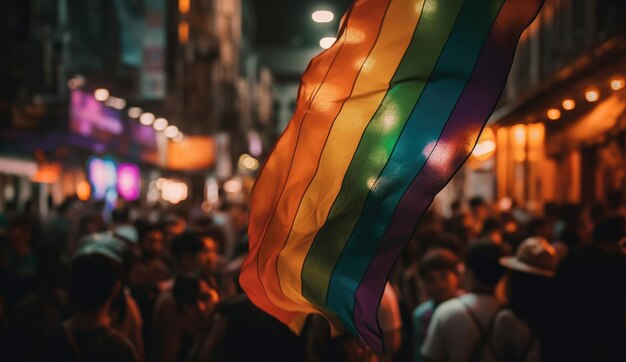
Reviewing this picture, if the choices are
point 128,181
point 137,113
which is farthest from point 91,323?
point 128,181

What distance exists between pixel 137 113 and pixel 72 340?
27.3 metres

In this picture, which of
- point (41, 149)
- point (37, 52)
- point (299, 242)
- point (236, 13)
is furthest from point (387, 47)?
point (236, 13)

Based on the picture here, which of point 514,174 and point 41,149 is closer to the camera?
point 41,149

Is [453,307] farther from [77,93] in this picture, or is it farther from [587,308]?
[77,93]

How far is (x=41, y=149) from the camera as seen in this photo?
24266 mm

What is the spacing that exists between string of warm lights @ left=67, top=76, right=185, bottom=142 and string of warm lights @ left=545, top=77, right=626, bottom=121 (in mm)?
11724

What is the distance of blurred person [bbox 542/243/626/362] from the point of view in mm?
5879

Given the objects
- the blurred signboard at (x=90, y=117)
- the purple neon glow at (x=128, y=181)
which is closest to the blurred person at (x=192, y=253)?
the blurred signboard at (x=90, y=117)

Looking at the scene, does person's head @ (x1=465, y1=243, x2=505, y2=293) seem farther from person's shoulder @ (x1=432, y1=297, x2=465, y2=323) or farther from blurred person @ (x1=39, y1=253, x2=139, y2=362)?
blurred person @ (x1=39, y1=253, x2=139, y2=362)

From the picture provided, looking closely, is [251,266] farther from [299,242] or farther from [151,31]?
[151,31]

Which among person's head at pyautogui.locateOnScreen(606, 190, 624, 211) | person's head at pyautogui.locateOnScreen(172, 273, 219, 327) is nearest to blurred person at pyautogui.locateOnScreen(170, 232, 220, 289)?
person's head at pyautogui.locateOnScreen(172, 273, 219, 327)

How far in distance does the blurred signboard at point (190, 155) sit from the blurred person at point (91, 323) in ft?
104

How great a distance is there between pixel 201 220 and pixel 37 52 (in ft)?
52.6

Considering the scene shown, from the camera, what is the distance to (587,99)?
1756 cm
